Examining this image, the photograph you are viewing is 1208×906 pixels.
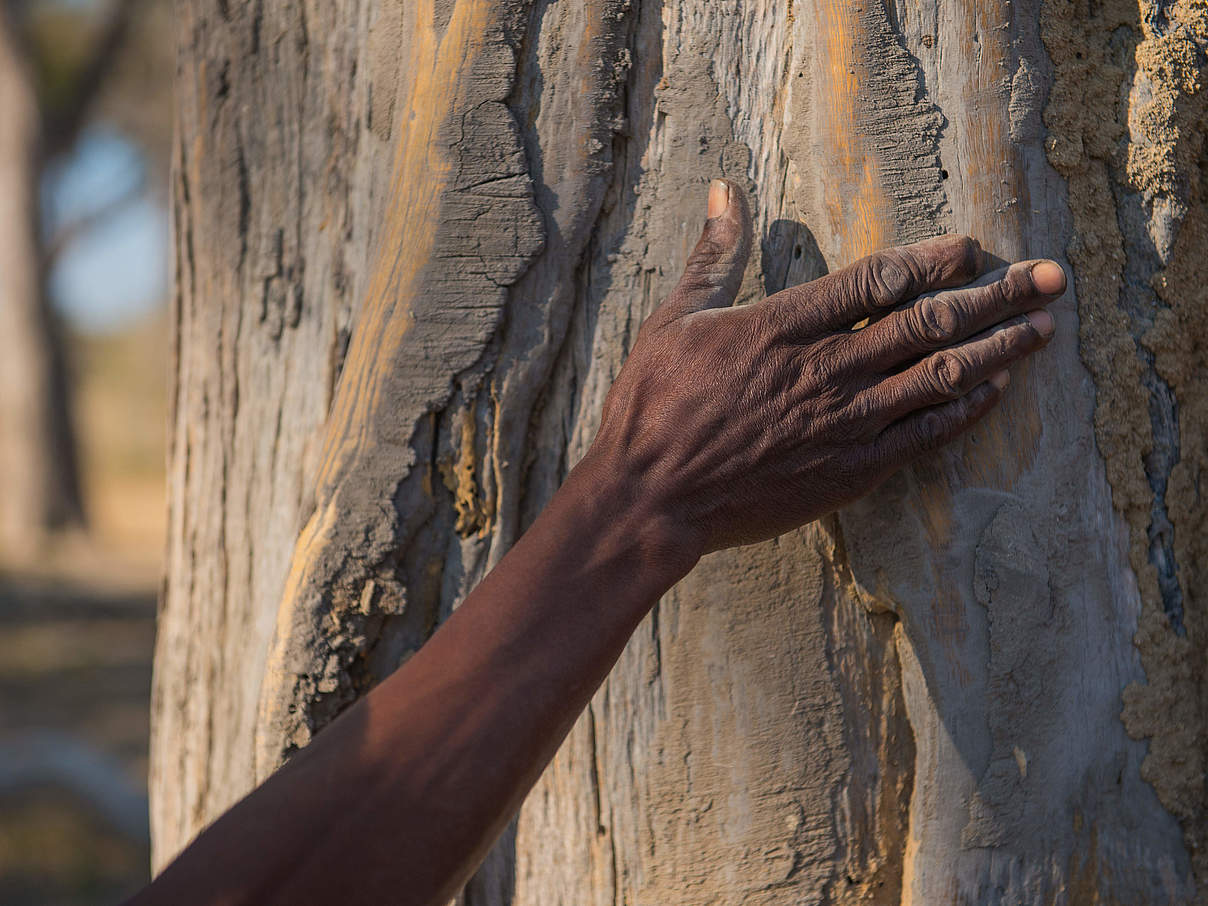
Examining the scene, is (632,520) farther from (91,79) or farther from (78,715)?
(91,79)

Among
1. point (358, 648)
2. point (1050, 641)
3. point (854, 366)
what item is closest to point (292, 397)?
point (358, 648)

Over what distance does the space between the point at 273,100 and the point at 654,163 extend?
0.73m

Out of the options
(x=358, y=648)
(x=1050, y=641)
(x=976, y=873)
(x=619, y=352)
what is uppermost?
(x=619, y=352)

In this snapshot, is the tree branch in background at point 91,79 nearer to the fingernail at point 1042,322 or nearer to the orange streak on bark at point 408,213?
the orange streak on bark at point 408,213

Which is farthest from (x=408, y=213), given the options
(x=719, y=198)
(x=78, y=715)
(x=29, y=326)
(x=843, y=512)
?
(x=29, y=326)

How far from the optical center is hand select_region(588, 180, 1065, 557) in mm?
1154

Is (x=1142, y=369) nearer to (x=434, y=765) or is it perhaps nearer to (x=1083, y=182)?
(x=1083, y=182)

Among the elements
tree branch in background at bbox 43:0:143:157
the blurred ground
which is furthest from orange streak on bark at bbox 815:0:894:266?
tree branch in background at bbox 43:0:143:157

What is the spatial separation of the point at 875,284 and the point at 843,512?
0.31m

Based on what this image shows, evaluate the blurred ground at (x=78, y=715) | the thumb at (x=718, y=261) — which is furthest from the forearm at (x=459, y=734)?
the blurred ground at (x=78, y=715)

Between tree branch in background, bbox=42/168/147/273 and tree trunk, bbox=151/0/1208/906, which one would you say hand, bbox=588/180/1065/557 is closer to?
tree trunk, bbox=151/0/1208/906

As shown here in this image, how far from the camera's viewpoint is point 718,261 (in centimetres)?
123

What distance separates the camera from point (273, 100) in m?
1.69

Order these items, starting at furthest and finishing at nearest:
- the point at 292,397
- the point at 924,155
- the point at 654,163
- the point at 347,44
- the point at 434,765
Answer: the point at 292,397
the point at 347,44
the point at 654,163
the point at 924,155
the point at 434,765
